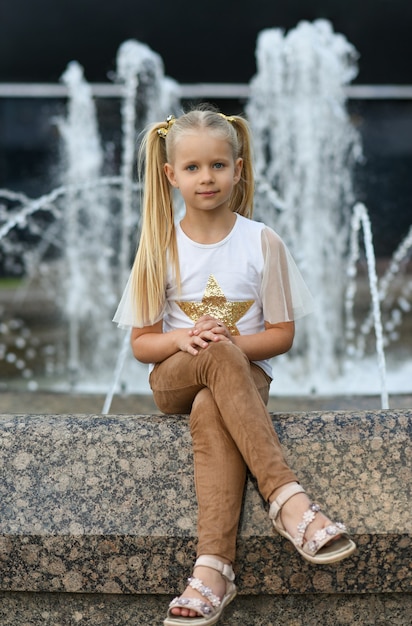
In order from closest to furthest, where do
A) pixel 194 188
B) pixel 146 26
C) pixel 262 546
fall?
pixel 262 546
pixel 194 188
pixel 146 26

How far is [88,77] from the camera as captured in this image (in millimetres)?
10688

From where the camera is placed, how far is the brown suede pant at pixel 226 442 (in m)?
2.15

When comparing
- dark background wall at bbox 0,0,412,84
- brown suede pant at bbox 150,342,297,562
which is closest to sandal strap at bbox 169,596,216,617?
brown suede pant at bbox 150,342,297,562

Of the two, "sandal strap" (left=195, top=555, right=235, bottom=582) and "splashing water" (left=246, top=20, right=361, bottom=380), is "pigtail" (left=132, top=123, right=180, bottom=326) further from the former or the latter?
"splashing water" (left=246, top=20, right=361, bottom=380)

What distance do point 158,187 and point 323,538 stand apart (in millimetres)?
1107

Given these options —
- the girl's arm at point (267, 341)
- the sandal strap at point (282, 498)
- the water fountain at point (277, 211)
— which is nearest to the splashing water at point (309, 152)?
the water fountain at point (277, 211)

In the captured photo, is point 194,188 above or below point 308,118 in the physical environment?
above

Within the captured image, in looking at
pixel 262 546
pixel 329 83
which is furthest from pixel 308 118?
pixel 262 546

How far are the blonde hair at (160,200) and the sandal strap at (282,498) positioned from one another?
644 millimetres

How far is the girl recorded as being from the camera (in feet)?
7.20

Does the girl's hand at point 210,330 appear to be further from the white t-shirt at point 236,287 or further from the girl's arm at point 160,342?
the white t-shirt at point 236,287

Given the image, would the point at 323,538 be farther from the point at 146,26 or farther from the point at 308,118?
the point at 146,26

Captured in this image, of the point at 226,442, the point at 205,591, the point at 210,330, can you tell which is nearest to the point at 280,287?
the point at 210,330

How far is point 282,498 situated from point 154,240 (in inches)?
32.5
